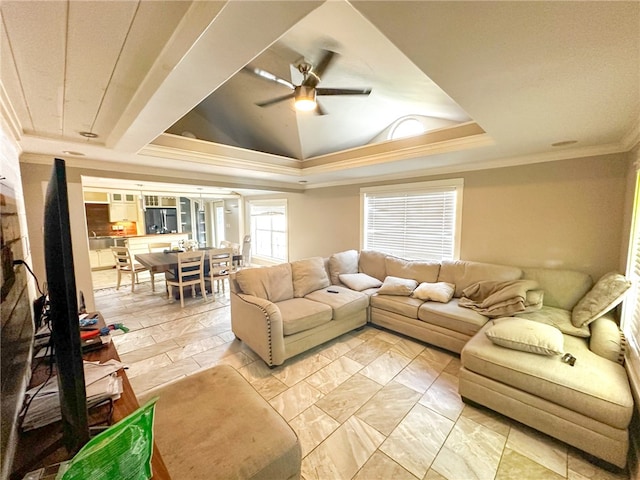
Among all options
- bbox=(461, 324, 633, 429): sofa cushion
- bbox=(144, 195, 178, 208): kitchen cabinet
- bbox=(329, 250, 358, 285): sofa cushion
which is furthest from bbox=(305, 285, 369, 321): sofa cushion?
bbox=(144, 195, 178, 208): kitchen cabinet

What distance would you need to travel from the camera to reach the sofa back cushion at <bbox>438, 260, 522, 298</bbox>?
2957mm

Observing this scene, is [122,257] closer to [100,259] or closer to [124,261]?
[124,261]

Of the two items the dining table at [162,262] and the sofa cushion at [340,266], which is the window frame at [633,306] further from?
the dining table at [162,262]

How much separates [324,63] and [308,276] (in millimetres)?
2408

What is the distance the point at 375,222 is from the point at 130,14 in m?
4.09

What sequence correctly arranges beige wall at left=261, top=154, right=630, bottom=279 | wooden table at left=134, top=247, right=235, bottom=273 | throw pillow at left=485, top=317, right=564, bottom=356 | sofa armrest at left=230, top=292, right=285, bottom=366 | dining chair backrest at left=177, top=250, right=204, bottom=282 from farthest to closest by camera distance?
wooden table at left=134, top=247, right=235, bottom=273 < dining chair backrest at left=177, top=250, right=204, bottom=282 < beige wall at left=261, top=154, right=630, bottom=279 < sofa armrest at left=230, top=292, right=285, bottom=366 < throw pillow at left=485, top=317, right=564, bottom=356

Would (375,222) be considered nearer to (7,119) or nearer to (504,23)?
(504,23)

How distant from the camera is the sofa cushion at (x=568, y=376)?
1497 mm

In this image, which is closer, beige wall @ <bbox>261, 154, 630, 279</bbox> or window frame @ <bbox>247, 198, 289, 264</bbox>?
beige wall @ <bbox>261, 154, 630, 279</bbox>

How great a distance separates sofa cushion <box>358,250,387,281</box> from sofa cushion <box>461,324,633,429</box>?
6.40ft

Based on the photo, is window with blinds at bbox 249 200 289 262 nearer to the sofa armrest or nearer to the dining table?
the dining table

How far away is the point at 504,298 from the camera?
2611 mm

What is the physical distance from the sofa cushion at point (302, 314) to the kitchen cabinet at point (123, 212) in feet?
24.3

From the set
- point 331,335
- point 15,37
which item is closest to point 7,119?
point 15,37
